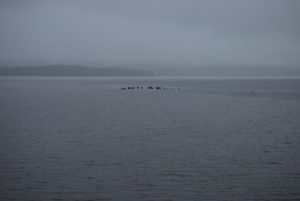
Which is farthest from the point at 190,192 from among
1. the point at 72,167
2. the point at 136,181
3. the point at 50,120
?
the point at 50,120

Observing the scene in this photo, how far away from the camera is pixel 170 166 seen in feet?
85.2

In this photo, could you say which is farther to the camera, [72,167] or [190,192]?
[72,167]

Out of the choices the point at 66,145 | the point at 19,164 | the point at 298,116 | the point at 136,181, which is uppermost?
the point at 136,181

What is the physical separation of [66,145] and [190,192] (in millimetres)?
15982

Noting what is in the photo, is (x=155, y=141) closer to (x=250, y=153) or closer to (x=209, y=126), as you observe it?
(x=250, y=153)

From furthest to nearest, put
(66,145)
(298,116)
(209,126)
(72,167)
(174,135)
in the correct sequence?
(298,116)
(209,126)
(174,135)
(66,145)
(72,167)

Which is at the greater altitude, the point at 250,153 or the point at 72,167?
the point at 72,167

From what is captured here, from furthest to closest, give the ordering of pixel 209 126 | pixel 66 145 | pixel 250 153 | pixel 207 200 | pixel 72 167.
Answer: pixel 209 126, pixel 66 145, pixel 250 153, pixel 72 167, pixel 207 200

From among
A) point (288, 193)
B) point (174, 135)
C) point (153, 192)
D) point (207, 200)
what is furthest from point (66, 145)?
point (288, 193)

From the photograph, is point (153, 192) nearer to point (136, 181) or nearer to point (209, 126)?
point (136, 181)

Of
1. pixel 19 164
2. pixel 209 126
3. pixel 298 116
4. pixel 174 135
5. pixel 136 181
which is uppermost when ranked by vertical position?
pixel 136 181

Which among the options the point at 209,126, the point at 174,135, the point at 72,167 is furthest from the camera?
the point at 209,126

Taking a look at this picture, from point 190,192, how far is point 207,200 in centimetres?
133

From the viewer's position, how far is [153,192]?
68.1 ft
